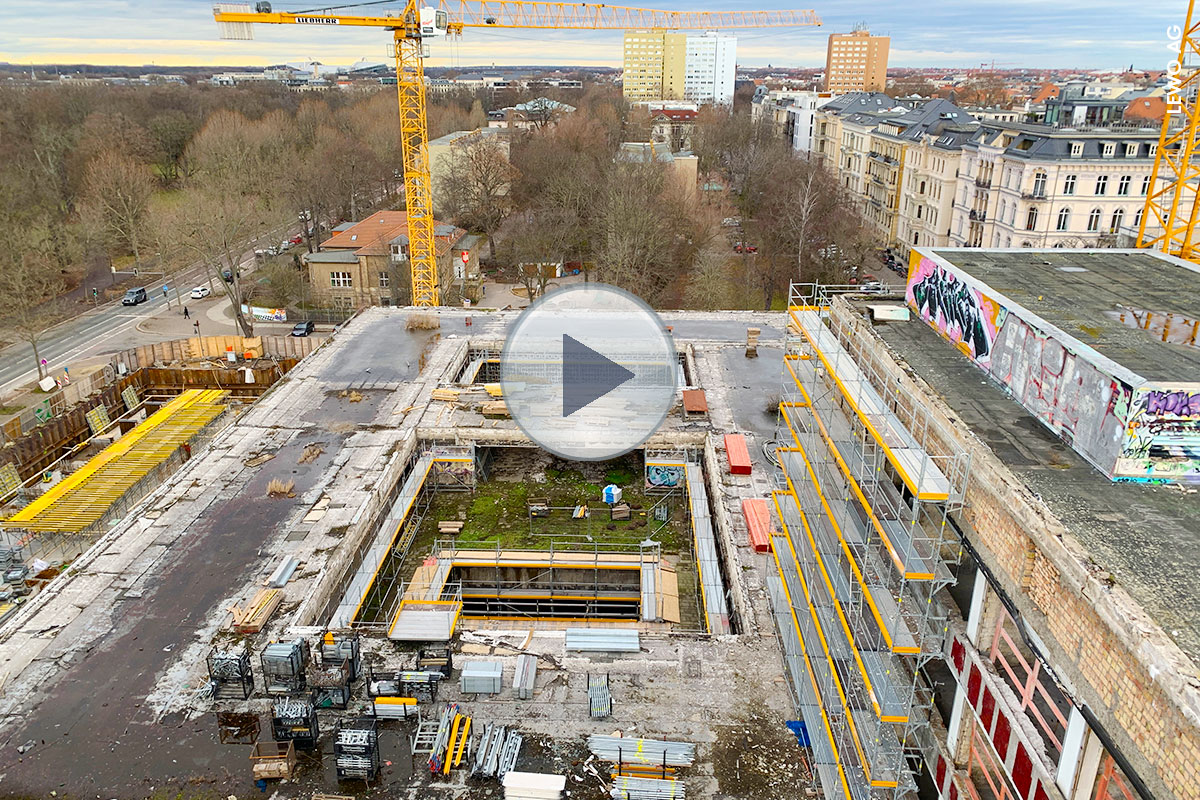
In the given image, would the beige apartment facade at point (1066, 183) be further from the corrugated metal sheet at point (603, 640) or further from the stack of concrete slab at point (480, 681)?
the stack of concrete slab at point (480, 681)

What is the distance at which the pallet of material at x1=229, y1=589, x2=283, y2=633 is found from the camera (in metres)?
17.3

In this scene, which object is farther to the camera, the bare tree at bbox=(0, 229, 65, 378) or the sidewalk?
the sidewalk

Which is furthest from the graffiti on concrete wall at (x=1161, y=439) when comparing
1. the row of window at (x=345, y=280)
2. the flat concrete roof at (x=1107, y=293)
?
the row of window at (x=345, y=280)

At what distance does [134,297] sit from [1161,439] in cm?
5851

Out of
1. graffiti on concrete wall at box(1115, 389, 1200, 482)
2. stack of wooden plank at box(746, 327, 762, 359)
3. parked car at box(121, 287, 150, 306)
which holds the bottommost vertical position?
parked car at box(121, 287, 150, 306)

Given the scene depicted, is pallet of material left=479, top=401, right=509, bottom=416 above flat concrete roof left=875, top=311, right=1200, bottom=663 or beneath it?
beneath

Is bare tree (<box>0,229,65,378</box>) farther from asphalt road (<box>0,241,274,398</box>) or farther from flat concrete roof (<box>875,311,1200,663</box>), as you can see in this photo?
flat concrete roof (<box>875,311,1200,663</box>)

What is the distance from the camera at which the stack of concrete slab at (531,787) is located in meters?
13.2

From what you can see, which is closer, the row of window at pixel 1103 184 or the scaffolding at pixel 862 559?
the scaffolding at pixel 862 559

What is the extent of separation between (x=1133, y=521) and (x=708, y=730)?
8.95m

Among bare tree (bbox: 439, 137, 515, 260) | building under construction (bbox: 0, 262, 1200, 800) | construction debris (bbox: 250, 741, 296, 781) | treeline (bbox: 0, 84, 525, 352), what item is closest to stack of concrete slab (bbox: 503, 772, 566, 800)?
building under construction (bbox: 0, 262, 1200, 800)

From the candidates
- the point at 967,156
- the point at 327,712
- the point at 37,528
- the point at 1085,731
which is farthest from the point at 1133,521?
the point at 967,156

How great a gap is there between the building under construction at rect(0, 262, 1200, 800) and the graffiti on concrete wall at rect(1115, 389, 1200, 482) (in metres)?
0.03

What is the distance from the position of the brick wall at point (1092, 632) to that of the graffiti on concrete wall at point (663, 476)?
54.3 ft
